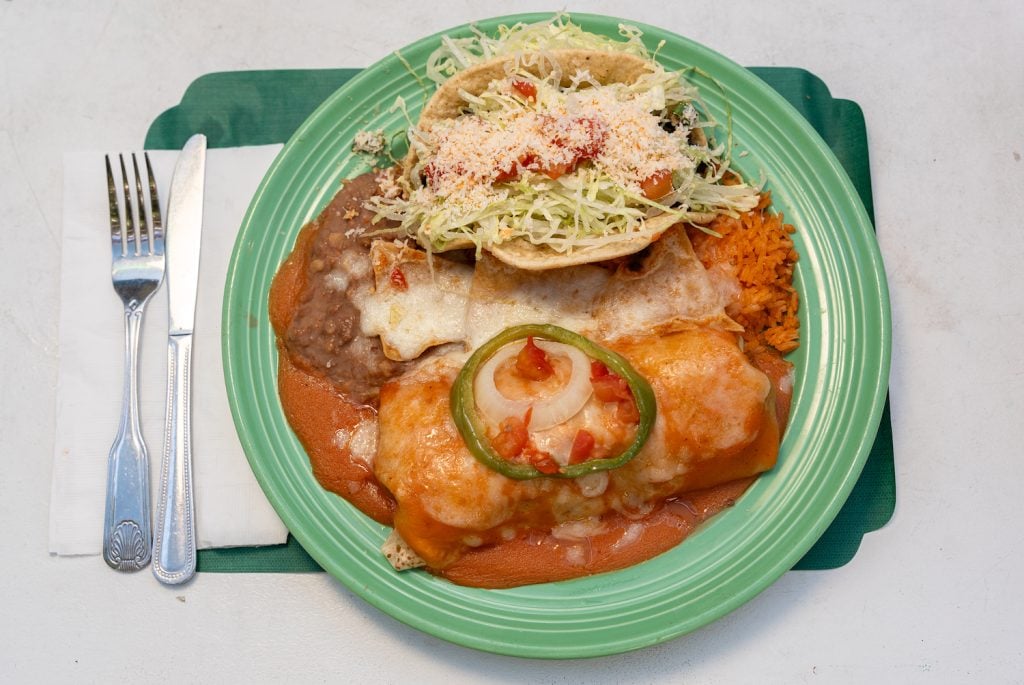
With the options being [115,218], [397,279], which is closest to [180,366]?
[115,218]

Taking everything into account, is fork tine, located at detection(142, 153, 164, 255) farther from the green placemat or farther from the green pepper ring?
the green pepper ring

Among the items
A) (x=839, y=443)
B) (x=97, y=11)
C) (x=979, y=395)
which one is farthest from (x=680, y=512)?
(x=97, y=11)

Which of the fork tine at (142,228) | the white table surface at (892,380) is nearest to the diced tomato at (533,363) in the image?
the white table surface at (892,380)

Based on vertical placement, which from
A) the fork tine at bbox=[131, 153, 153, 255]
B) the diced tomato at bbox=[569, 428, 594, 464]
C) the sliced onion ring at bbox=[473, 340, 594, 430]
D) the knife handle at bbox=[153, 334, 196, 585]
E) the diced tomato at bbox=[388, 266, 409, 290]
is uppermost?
the fork tine at bbox=[131, 153, 153, 255]

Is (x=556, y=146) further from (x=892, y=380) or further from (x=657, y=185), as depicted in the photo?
(x=892, y=380)

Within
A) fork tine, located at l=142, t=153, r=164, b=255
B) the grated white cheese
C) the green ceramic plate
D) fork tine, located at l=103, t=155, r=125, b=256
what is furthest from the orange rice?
fork tine, located at l=103, t=155, r=125, b=256

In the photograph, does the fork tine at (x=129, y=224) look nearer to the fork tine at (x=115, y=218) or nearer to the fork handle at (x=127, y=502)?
the fork tine at (x=115, y=218)
